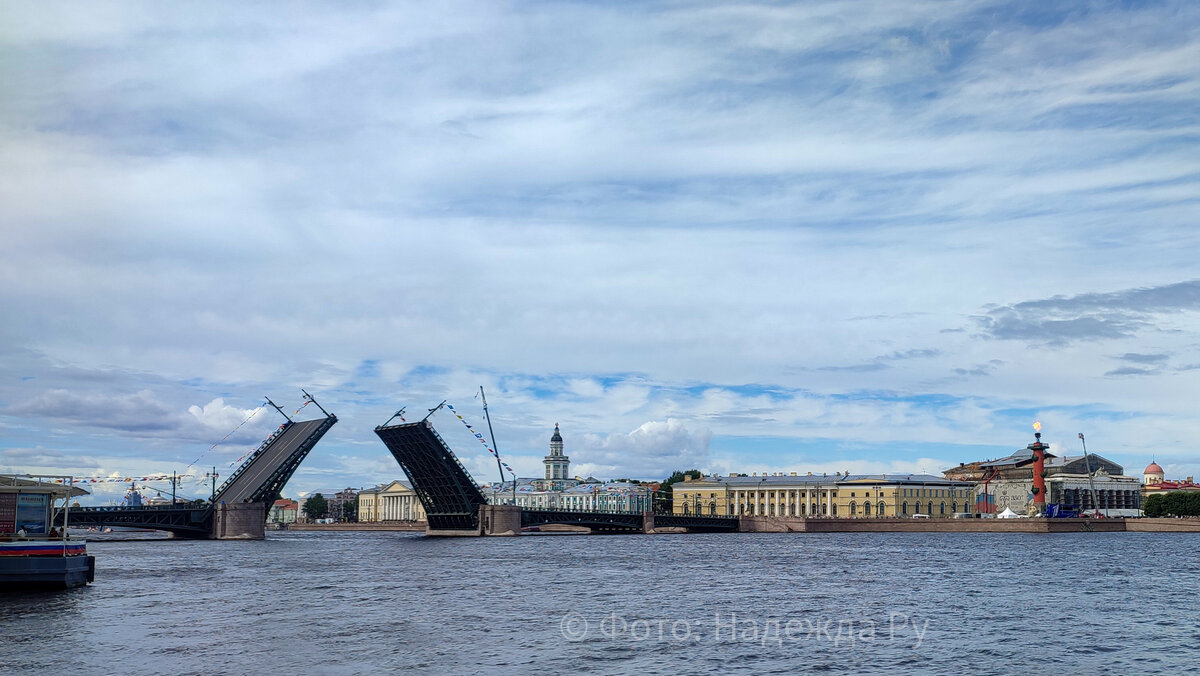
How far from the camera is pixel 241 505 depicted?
69875 millimetres

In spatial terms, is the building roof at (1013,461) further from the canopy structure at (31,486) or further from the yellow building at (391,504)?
the canopy structure at (31,486)

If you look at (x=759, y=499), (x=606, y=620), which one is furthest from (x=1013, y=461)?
(x=606, y=620)

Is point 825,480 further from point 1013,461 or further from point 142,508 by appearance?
point 142,508

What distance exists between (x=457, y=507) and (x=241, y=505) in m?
13.2

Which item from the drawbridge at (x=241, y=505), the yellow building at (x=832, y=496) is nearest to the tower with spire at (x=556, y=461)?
the yellow building at (x=832, y=496)

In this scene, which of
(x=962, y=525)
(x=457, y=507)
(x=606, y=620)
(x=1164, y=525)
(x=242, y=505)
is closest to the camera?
(x=606, y=620)

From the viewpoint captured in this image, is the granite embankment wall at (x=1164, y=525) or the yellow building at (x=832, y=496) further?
the yellow building at (x=832, y=496)

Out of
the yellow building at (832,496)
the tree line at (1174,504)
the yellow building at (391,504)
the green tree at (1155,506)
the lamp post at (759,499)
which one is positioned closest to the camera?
the tree line at (1174,504)

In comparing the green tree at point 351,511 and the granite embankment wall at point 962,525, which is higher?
the granite embankment wall at point 962,525

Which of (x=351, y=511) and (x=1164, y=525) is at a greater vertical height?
(x=1164, y=525)

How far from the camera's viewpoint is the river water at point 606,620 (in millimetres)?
18609

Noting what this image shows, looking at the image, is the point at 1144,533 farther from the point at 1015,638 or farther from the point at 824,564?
the point at 1015,638

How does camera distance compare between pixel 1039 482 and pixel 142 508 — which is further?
pixel 1039 482

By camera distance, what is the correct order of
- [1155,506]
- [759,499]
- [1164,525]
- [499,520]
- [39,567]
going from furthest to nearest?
[759,499], [1155,506], [1164,525], [499,520], [39,567]
